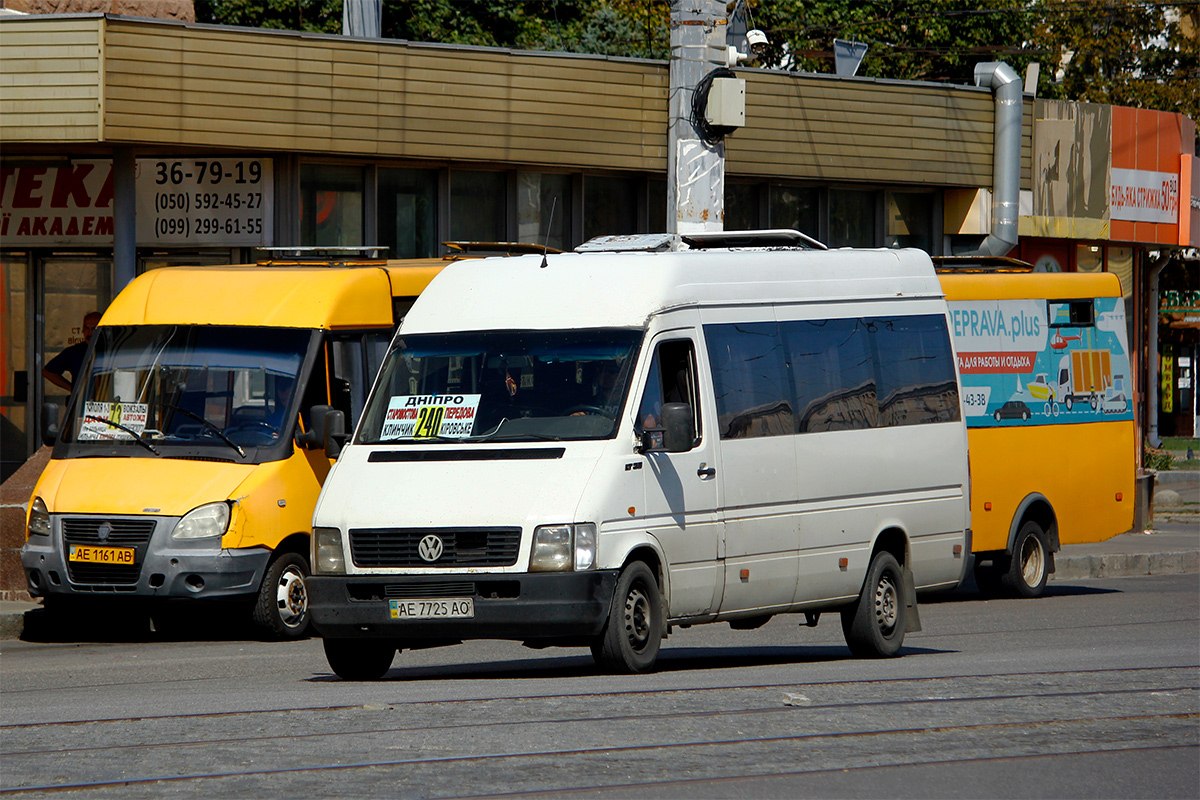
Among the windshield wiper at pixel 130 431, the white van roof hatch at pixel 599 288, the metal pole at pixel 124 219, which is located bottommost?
the windshield wiper at pixel 130 431

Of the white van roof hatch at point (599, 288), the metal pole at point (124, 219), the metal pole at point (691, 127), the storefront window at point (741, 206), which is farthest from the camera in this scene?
the storefront window at point (741, 206)

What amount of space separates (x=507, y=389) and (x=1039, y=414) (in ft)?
27.7

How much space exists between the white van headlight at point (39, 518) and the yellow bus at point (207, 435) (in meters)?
0.01

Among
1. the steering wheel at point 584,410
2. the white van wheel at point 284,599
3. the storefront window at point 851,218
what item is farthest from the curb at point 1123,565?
the steering wheel at point 584,410

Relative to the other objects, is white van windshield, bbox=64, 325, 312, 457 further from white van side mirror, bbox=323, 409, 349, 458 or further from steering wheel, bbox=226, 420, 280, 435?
white van side mirror, bbox=323, 409, 349, 458

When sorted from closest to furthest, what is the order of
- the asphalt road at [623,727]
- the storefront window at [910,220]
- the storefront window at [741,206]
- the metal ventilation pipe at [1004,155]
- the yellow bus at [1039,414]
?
the asphalt road at [623,727] → the yellow bus at [1039,414] → the storefront window at [741,206] → the metal ventilation pipe at [1004,155] → the storefront window at [910,220]

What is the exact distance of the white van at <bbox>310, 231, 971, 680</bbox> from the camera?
943 centimetres

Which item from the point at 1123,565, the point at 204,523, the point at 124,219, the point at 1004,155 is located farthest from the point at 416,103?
the point at 1004,155

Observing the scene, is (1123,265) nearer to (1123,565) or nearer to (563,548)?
(1123,565)

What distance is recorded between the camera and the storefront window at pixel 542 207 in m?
21.4

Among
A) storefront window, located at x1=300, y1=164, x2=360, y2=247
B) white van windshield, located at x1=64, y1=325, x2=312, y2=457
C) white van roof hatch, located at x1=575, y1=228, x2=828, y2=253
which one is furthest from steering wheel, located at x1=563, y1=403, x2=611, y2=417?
storefront window, located at x1=300, y1=164, x2=360, y2=247

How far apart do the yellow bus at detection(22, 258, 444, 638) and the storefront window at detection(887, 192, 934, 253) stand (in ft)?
40.9

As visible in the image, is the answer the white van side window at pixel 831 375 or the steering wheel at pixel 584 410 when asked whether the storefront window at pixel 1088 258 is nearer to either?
the white van side window at pixel 831 375

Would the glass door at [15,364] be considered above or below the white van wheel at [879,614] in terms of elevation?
above
